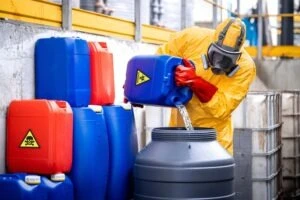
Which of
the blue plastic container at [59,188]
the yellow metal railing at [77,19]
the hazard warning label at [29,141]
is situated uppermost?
the yellow metal railing at [77,19]

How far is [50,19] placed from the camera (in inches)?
186

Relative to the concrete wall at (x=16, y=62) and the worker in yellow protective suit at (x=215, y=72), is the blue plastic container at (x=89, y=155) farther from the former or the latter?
the worker in yellow protective suit at (x=215, y=72)

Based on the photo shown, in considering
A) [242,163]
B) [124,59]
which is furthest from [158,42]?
[242,163]

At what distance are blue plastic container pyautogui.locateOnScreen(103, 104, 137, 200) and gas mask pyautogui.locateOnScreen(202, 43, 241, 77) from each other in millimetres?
686

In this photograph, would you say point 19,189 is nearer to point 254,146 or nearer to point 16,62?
point 16,62

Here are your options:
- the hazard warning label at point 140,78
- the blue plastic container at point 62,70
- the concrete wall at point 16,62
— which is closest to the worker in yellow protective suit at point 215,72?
the hazard warning label at point 140,78

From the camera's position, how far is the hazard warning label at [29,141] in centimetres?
394

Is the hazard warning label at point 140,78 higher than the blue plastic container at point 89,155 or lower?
higher

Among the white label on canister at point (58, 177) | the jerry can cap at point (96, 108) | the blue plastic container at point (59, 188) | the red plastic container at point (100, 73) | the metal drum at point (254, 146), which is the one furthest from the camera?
the metal drum at point (254, 146)

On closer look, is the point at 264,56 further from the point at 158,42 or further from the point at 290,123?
the point at 158,42

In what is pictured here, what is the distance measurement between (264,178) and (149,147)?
222cm

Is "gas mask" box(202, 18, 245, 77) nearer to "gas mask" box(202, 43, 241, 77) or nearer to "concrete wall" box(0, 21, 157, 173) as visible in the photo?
"gas mask" box(202, 43, 241, 77)

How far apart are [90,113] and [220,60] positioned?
1028 mm

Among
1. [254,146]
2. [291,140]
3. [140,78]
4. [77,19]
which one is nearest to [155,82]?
[140,78]
